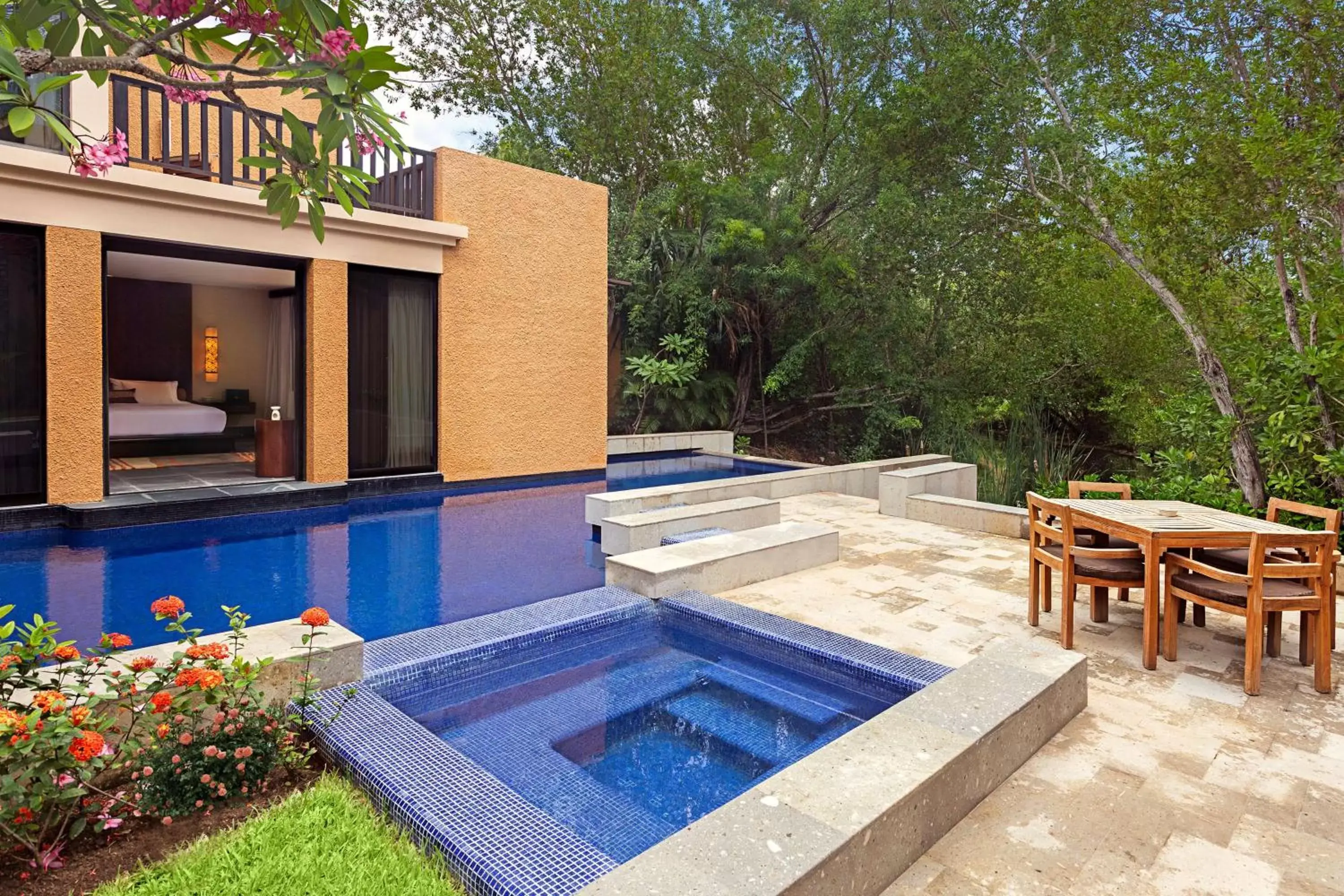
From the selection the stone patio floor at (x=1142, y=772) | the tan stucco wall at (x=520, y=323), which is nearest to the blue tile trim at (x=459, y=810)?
the stone patio floor at (x=1142, y=772)

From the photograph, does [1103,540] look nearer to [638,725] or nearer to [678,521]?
[638,725]

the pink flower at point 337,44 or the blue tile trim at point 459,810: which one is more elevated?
the pink flower at point 337,44

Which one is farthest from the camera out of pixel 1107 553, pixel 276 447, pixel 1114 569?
pixel 276 447

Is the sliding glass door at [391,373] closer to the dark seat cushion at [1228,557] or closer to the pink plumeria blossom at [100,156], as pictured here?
the pink plumeria blossom at [100,156]

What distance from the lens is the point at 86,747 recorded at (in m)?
2.20

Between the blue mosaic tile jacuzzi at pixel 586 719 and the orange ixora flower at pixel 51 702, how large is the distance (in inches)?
37.4

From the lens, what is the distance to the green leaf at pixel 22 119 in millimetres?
1703

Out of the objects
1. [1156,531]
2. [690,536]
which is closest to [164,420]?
[690,536]

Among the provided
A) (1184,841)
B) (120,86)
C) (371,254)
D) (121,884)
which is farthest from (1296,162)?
(120,86)

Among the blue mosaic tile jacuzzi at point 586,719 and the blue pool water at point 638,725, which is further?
the blue pool water at point 638,725

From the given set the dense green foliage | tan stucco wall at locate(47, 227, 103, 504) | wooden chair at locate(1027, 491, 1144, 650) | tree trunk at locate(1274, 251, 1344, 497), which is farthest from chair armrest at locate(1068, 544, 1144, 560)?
tan stucco wall at locate(47, 227, 103, 504)

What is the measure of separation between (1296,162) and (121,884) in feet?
27.5

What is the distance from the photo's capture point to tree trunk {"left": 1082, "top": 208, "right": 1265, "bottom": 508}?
7.20 m

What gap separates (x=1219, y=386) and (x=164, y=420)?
1330cm
